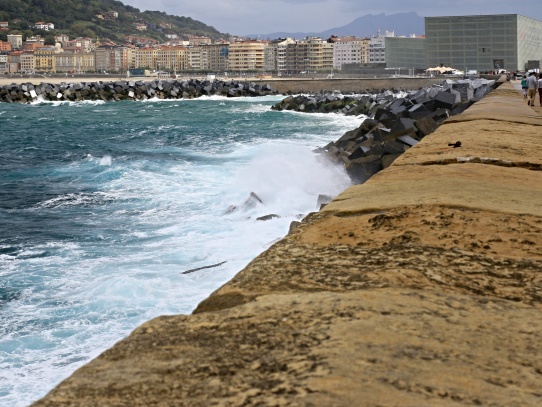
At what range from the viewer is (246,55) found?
161250mm

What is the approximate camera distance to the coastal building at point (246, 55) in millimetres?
160625

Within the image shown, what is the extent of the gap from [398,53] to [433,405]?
8173cm

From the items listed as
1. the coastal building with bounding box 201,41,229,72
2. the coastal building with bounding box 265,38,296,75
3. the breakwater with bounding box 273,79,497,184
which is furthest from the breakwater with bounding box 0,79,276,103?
the coastal building with bounding box 201,41,229,72

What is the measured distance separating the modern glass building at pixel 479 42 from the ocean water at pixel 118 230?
2286 inches

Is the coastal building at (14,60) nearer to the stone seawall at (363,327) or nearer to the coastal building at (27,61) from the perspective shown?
the coastal building at (27,61)

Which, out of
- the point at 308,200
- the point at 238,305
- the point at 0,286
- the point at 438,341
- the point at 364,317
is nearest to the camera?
the point at 438,341

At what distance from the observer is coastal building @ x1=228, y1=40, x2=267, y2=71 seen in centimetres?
16062

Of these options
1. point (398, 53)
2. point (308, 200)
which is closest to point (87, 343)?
point (308, 200)

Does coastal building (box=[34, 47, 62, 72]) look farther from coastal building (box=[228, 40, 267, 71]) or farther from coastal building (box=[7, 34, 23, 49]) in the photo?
coastal building (box=[228, 40, 267, 71])

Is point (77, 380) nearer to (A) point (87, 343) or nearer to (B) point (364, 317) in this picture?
(B) point (364, 317)

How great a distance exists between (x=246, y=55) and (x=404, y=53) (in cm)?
8335

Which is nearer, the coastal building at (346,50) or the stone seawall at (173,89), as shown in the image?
the stone seawall at (173,89)

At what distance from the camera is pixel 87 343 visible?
5.21 metres

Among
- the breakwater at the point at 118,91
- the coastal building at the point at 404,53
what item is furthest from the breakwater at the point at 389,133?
the coastal building at the point at 404,53
